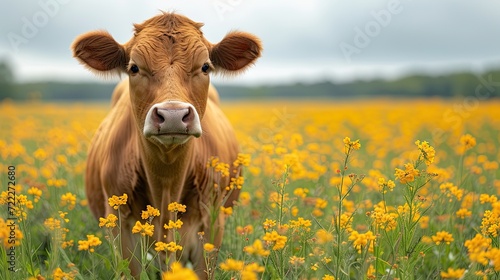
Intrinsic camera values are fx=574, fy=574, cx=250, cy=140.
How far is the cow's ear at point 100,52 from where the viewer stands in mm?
4480

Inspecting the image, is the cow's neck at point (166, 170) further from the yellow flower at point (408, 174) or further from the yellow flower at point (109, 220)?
the yellow flower at point (408, 174)

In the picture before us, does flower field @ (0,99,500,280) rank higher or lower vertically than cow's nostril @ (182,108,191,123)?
lower

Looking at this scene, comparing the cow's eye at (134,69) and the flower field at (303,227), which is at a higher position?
the cow's eye at (134,69)

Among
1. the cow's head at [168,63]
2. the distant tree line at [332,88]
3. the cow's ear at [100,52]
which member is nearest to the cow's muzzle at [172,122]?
the cow's head at [168,63]

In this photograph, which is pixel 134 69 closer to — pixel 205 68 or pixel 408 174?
pixel 205 68

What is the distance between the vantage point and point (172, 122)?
3.42 m

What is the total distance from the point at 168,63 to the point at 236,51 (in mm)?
910

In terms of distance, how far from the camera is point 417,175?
3219 mm

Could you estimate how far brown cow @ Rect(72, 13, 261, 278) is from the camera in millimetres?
3918

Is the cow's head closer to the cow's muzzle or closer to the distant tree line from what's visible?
the cow's muzzle

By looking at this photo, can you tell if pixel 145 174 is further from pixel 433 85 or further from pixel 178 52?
pixel 433 85

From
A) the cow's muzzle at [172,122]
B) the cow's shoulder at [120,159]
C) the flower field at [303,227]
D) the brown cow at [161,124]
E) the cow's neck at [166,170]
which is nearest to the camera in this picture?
the flower field at [303,227]

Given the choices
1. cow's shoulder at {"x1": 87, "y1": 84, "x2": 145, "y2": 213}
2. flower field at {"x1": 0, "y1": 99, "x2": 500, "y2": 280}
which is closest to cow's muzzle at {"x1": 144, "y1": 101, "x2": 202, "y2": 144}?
flower field at {"x1": 0, "y1": 99, "x2": 500, "y2": 280}

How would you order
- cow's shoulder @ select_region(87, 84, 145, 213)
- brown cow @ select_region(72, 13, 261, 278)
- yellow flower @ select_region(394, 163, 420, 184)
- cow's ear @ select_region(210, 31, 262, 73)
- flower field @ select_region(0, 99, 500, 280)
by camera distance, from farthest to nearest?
cow's ear @ select_region(210, 31, 262, 73) → cow's shoulder @ select_region(87, 84, 145, 213) → brown cow @ select_region(72, 13, 261, 278) → yellow flower @ select_region(394, 163, 420, 184) → flower field @ select_region(0, 99, 500, 280)
